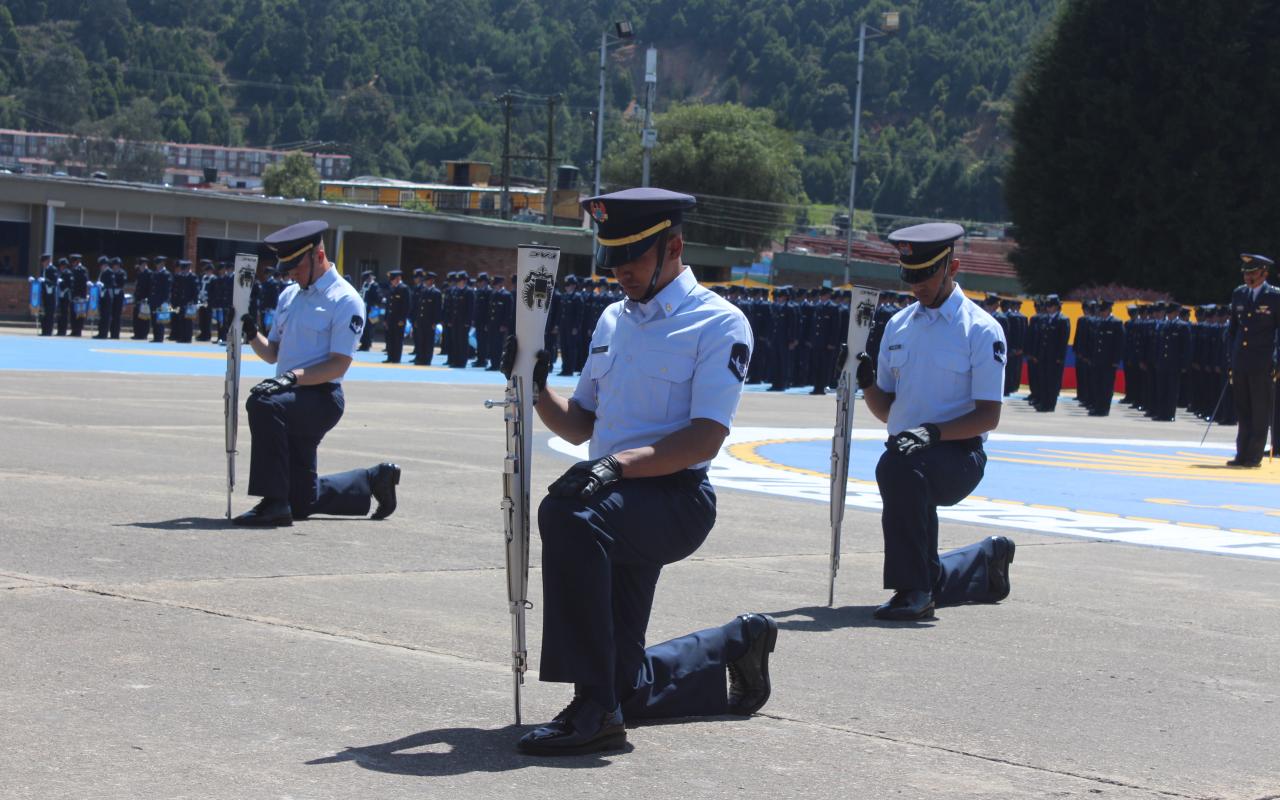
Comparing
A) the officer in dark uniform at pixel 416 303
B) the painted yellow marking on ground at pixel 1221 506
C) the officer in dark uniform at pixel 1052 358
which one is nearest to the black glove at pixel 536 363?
the painted yellow marking on ground at pixel 1221 506

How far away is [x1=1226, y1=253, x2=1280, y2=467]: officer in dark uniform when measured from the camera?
17344mm

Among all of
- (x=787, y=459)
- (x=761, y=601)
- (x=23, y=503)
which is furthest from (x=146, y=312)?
(x=761, y=601)

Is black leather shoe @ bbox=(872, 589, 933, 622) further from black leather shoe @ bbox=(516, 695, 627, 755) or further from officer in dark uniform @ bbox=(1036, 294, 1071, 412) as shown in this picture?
officer in dark uniform @ bbox=(1036, 294, 1071, 412)

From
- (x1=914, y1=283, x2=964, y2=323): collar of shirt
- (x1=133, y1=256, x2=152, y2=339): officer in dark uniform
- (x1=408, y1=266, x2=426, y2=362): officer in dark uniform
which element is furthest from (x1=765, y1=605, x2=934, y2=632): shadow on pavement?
(x1=133, y1=256, x2=152, y2=339): officer in dark uniform

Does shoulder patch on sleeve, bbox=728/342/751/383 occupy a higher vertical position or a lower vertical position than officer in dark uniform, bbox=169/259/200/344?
higher

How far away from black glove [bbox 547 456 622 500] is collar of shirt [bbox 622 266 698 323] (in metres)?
0.62

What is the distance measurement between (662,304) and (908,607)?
3.14 m

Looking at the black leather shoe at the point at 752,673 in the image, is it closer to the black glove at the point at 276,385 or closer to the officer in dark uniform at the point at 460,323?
the black glove at the point at 276,385

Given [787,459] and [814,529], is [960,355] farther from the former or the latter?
[787,459]

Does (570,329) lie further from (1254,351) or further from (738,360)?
(738,360)

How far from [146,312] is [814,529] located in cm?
3053

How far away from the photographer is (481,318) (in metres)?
35.1

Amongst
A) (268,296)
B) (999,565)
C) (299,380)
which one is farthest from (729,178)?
(999,565)

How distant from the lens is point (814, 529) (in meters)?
11.9
